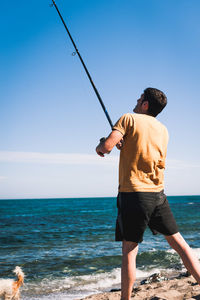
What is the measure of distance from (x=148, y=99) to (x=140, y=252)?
787 centimetres

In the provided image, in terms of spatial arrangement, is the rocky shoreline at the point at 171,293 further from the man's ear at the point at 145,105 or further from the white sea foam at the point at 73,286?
the man's ear at the point at 145,105

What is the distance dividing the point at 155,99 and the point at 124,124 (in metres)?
0.44

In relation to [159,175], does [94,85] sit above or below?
above

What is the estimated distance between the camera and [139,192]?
99.3 inches

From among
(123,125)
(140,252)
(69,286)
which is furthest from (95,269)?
(123,125)

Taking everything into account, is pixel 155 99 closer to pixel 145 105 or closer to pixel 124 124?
pixel 145 105

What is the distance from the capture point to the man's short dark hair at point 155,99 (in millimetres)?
2721


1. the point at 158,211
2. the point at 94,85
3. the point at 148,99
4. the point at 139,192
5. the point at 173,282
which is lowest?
the point at 173,282

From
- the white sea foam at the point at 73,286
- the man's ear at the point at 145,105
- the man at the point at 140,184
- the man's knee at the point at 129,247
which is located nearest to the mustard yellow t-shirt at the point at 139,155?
the man at the point at 140,184

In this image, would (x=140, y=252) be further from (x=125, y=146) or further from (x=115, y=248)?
(x=125, y=146)

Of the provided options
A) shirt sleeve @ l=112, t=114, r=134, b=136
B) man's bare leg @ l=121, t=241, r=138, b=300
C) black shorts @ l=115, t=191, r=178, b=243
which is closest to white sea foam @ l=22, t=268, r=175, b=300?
man's bare leg @ l=121, t=241, r=138, b=300

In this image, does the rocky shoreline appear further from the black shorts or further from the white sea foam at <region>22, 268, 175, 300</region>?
the black shorts

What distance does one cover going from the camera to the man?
2523 millimetres

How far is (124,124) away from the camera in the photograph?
2.56 m
